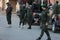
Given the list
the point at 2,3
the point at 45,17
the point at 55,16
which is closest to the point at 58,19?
the point at 55,16

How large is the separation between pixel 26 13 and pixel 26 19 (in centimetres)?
97

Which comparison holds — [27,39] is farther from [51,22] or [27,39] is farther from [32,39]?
[51,22]

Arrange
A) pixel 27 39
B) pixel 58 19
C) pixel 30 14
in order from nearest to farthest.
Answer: pixel 27 39
pixel 58 19
pixel 30 14

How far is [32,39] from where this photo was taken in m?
15.0

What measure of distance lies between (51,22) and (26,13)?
2.54m

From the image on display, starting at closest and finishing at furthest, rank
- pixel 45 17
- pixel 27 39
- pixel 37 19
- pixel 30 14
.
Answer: pixel 45 17 < pixel 27 39 < pixel 30 14 < pixel 37 19

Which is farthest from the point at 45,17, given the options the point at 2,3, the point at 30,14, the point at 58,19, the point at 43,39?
the point at 2,3

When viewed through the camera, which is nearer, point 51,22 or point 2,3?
point 51,22

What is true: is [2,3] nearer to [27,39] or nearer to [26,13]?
[26,13]

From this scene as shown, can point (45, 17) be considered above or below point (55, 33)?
above

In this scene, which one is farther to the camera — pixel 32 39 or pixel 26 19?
pixel 26 19

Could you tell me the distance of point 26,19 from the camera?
2130 cm

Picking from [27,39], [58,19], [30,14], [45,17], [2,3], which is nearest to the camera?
[45,17]

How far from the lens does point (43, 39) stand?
49.3 ft
